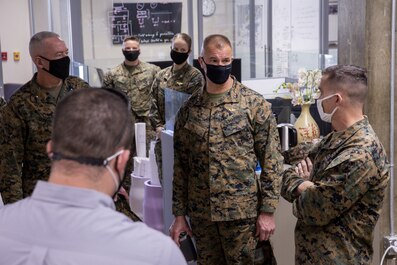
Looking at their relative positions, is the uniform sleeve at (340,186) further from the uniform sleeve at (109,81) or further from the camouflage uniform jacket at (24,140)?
the uniform sleeve at (109,81)

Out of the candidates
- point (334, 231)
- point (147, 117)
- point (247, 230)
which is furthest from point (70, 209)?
point (147, 117)

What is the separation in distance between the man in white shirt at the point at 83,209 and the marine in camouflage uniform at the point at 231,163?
149cm

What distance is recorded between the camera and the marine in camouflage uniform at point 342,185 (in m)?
2.13

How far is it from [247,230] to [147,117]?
2.88 metres

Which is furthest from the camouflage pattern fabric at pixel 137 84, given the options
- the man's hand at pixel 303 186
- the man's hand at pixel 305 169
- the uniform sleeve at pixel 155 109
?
the man's hand at pixel 303 186

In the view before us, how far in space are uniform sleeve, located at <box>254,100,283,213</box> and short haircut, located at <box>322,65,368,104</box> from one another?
20.1 inches

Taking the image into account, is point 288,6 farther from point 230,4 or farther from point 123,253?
point 123,253

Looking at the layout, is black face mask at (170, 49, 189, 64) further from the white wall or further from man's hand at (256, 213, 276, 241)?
the white wall

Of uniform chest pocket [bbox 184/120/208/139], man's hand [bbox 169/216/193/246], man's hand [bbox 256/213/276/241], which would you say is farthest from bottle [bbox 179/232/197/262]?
uniform chest pocket [bbox 184/120/208/139]

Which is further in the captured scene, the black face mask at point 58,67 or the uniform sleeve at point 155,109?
the uniform sleeve at point 155,109

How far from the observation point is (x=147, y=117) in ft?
18.0

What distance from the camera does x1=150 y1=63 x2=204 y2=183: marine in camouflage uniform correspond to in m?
4.74

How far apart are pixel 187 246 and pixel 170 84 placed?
2.11 metres

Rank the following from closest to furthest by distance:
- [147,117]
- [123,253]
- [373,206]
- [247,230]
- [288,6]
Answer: [123,253], [373,206], [247,230], [147,117], [288,6]
